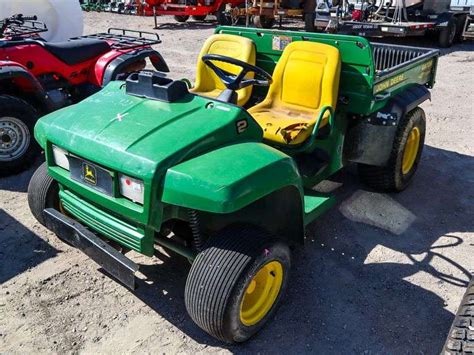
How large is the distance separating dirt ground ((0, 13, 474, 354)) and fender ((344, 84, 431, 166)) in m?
0.45

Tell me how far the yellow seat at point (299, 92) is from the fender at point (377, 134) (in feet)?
1.17

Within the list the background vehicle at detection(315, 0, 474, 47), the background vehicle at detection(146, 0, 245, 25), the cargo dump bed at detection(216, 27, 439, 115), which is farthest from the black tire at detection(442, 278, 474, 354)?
the background vehicle at detection(146, 0, 245, 25)

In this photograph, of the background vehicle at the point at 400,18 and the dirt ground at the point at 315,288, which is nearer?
the dirt ground at the point at 315,288

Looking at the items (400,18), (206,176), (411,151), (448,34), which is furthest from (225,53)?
(448,34)

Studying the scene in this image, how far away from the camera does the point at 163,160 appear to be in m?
2.31

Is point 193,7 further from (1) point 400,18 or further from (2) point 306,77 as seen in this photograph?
(2) point 306,77

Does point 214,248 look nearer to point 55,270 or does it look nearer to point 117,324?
point 117,324

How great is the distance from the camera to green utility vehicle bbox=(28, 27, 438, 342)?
2326mm

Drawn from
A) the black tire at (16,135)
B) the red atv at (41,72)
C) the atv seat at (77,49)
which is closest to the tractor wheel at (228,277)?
the red atv at (41,72)

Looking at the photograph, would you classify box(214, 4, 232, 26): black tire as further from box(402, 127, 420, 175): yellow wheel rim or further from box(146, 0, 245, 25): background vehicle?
box(402, 127, 420, 175): yellow wheel rim

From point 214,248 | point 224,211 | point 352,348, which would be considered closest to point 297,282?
point 352,348

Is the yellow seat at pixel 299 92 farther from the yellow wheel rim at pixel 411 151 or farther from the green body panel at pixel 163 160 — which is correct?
the yellow wheel rim at pixel 411 151

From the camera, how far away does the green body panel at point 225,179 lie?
2189 mm

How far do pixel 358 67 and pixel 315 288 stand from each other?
1.74m
